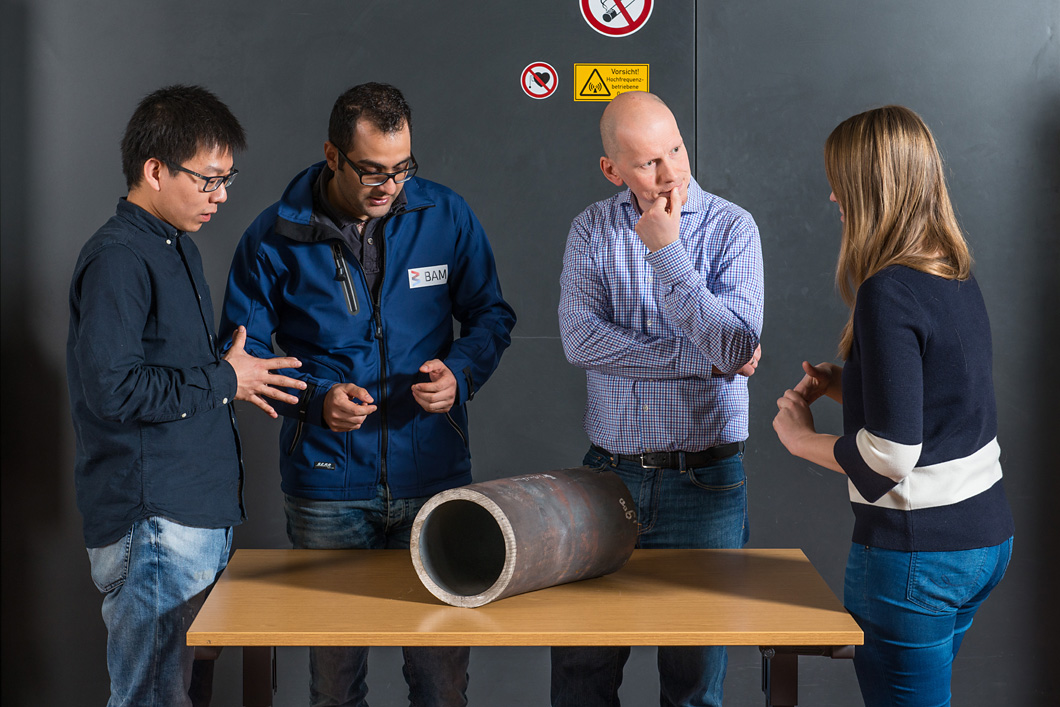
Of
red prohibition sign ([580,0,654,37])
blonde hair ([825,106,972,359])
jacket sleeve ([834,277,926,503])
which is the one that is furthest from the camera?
red prohibition sign ([580,0,654,37])

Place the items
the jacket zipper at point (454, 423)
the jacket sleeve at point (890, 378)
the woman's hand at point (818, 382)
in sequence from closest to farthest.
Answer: the jacket sleeve at point (890, 378)
the woman's hand at point (818, 382)
the jacket zipper at point (454, 423)

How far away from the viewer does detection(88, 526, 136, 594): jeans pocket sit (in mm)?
1771

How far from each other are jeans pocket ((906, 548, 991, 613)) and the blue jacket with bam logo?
0.99 m

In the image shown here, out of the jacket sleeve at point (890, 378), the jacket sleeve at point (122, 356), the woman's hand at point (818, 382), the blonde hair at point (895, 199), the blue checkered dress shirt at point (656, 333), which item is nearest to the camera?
the jacket sleeve at point (890, 378)

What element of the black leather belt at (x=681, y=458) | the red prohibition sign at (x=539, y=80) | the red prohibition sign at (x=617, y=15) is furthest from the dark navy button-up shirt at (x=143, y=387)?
the red prohibition sign at (x=617, y=15)

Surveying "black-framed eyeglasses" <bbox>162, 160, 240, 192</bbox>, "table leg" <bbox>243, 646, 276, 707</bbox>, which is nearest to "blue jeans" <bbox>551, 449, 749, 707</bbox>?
"table leg" <bbox>243, 646, 276, 707</bbox>

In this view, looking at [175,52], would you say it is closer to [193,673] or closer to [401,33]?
[401,33]

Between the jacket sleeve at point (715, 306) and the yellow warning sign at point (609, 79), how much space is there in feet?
3.28

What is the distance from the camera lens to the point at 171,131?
1851 millimetres

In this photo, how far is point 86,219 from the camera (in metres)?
2.87

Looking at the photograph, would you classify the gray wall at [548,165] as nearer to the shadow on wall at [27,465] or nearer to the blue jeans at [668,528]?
the shadow on wall at [27,465]

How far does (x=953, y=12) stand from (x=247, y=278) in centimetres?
223

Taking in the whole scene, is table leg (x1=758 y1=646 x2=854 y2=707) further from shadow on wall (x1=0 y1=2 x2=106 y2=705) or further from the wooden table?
shadow on wall (x1=0 y1=2 x2=106 y2=705)

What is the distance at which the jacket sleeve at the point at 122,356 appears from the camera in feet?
5.49
